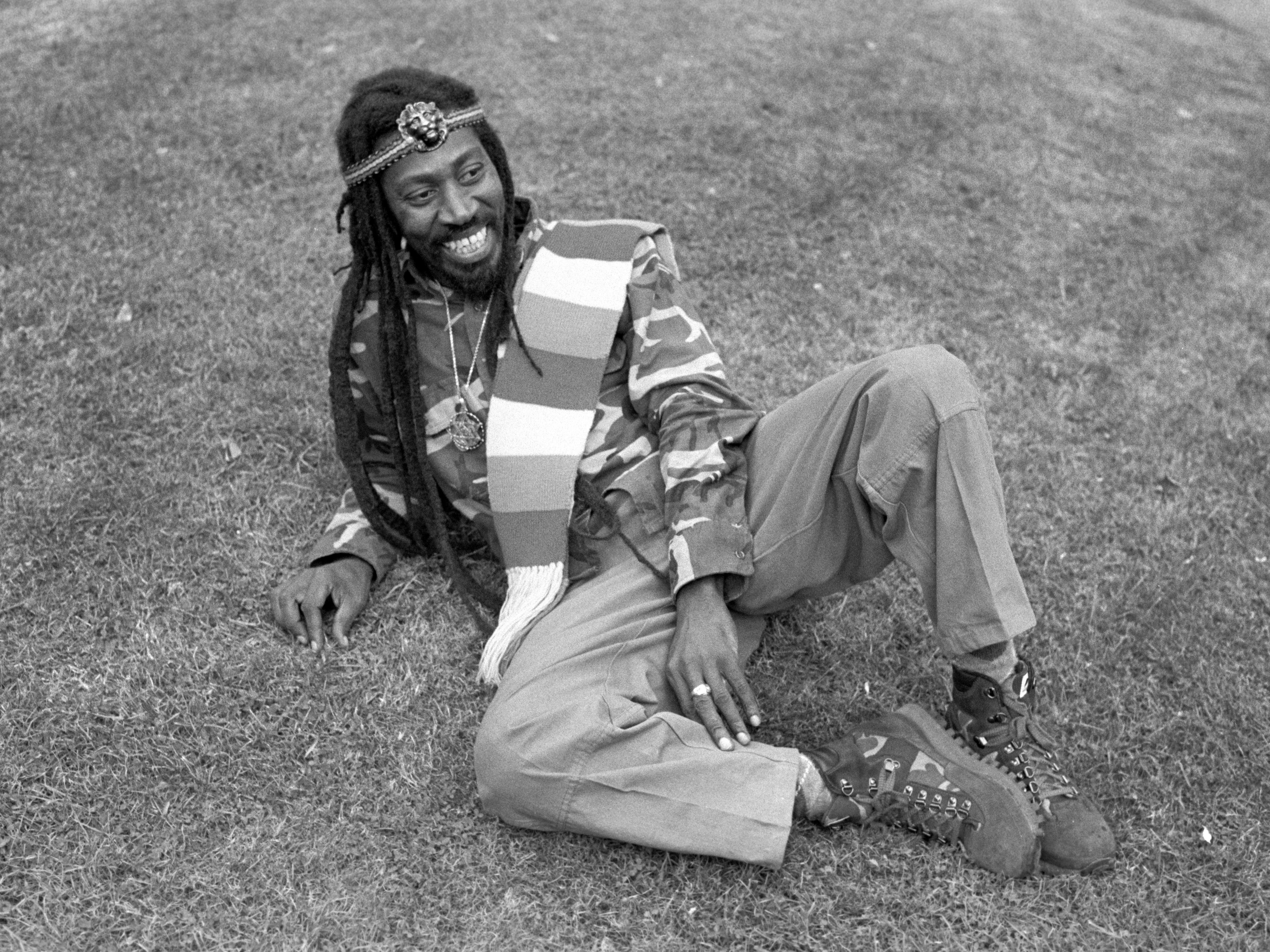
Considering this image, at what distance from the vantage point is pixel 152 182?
5.84 meters

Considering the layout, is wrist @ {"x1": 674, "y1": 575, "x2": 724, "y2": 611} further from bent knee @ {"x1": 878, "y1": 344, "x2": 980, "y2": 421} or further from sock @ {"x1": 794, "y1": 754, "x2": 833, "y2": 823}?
bent knee @ {"x1": 878, "y1": 344, "x2": 980, "y2": 421}

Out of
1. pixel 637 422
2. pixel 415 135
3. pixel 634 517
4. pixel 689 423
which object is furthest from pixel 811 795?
pixel 415 135

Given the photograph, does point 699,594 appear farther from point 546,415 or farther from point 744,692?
point 546,415

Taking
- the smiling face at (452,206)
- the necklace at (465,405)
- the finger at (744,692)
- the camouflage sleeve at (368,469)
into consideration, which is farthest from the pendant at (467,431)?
the finger at (744,692)

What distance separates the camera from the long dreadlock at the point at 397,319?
3334 millimetres

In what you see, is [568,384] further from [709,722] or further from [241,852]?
[241,852]

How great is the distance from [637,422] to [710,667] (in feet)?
2.74

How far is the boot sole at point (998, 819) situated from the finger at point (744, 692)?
0.47 meters

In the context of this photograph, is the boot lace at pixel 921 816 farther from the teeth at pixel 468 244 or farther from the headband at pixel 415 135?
the headband at pixel 415 135

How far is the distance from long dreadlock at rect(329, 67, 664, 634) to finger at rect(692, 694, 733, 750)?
439mm

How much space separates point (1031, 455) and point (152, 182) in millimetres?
4177

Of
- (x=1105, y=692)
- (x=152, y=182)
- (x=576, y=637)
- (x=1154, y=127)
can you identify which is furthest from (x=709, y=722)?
(x=1154, y=127)

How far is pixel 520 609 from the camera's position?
134 inches

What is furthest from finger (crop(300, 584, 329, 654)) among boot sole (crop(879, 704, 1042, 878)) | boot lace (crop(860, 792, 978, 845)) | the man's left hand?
boot sole (crop(879, 704, 1042, 878))
